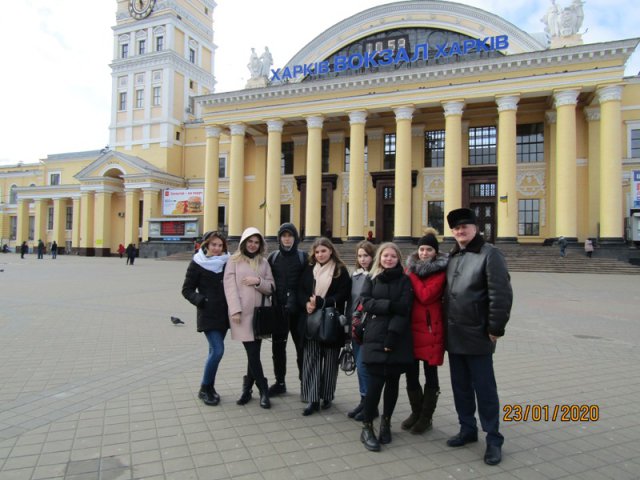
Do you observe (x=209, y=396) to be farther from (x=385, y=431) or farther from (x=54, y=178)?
(x=54, y=178)

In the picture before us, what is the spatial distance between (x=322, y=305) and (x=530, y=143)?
107 feet

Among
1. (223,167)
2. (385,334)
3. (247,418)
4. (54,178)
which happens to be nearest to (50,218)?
(54,178)

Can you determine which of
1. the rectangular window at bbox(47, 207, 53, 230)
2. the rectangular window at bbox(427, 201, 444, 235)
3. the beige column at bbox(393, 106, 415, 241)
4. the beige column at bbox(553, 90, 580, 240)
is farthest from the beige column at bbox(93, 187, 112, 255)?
the beige column at bbox(553, 90, 580, 240)

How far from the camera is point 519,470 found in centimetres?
353

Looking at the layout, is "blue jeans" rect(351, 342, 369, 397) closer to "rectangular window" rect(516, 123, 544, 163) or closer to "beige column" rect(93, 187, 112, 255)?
"rectangular window" rect(516, 123, 544, 163)

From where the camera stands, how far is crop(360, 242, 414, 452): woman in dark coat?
385 centimetres

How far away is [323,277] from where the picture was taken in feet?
15.5

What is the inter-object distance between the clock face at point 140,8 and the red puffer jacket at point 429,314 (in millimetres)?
52032

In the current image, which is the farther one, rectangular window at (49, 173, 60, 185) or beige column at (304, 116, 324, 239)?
rectangular window at (49, 173, 60, 185)

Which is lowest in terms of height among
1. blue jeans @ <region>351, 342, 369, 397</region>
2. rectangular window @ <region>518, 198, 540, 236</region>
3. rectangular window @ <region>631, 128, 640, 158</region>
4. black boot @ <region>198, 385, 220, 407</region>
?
black boot @ <region>198, 385, 220, 407</region>

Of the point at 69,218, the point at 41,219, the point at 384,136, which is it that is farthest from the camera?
the point at 41,219

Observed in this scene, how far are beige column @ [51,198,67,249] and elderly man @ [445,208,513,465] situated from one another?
52.3m

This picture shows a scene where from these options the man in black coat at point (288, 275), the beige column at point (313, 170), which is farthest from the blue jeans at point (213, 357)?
the beige column at point (313, 170)

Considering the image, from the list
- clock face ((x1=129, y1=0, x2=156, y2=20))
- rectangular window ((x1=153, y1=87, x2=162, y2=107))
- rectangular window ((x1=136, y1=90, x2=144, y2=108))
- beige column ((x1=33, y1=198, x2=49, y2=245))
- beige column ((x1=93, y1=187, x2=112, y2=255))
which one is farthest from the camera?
beige column ((x1=33, y1=198, x2=49, y2=245))
